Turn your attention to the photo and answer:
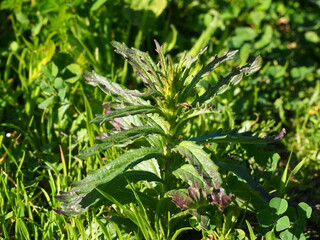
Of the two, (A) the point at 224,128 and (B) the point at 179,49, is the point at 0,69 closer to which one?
(B) the point at 179,49

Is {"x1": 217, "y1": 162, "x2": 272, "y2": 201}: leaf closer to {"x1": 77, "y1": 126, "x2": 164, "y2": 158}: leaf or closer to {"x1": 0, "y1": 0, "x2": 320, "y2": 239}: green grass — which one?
{"x1": 0, "y1": 0, "x2": 320, "y2": 239}: green grass

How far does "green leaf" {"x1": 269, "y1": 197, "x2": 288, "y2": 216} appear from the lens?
2117 millimetres

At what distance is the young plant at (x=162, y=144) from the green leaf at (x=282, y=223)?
0.29m

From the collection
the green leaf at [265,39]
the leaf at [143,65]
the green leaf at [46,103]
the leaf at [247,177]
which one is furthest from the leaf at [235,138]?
the green leaf at [265,39]

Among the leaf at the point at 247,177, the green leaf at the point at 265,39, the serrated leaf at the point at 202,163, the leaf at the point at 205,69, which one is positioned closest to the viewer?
the serrated leaf at the point at 202,163

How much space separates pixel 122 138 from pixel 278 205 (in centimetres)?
75

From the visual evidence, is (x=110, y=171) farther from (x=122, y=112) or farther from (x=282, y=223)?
A: (x=282, y=223)

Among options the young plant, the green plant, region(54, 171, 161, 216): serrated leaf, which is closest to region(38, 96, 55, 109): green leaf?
the young plant

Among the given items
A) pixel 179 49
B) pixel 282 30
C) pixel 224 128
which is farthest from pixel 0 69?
pixel 282 30

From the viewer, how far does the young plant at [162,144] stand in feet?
6.48

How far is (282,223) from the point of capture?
211cm

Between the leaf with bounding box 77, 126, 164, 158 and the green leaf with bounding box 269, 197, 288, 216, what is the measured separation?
585mm

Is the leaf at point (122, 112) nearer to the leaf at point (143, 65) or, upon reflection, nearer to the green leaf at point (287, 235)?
the leaf at point (143, 65)

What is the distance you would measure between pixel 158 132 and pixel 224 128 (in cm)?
94
